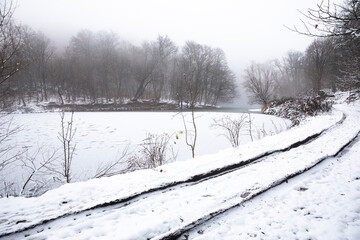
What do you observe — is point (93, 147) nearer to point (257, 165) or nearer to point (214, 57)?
point (257, 165)

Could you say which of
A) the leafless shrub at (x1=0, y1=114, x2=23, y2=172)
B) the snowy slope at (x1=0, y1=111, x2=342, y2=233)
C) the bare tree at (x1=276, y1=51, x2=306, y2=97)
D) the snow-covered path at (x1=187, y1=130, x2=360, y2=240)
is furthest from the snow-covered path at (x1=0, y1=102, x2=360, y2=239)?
the bare tree at (x1=276, y1=51, x2=306, y2=97)

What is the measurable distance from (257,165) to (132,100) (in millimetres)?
Result: 34755

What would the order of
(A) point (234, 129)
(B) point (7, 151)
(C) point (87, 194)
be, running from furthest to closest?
(A) point (234, 129) < (B) point (7, 151) < (C) point (87, 194)

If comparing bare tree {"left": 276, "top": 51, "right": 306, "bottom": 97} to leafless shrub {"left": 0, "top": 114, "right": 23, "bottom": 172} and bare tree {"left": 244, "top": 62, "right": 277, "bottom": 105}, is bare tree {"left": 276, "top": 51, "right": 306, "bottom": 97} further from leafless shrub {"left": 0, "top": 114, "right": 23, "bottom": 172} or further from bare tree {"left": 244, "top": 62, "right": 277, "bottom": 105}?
leafless shrub {"left": 0, "top": 114, "right": 23, "bottom": 172}

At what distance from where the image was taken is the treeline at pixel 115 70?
32.6m

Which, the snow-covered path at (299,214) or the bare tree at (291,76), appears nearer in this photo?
the snow-covered path at (299,214)

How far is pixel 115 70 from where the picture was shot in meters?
35.9

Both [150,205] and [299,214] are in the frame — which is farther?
[150,205]

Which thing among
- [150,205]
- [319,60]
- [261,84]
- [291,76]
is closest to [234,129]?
[150,205]

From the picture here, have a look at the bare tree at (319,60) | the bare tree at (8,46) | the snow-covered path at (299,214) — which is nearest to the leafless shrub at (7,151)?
the bare tree at (8,46)

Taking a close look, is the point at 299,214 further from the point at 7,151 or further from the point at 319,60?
the point at 319,60

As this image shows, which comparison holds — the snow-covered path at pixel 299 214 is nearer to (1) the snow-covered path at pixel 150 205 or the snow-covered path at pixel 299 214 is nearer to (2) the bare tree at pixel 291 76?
(1) the snow-covered path at pixel 150 205

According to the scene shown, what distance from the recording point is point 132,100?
35.2m

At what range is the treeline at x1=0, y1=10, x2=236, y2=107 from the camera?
32594 mm
